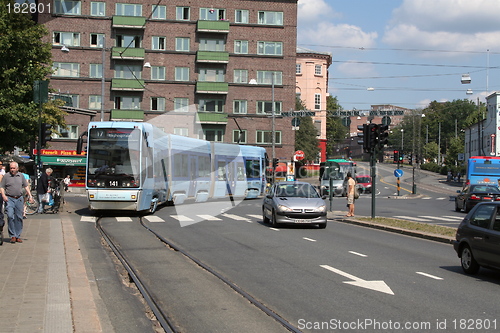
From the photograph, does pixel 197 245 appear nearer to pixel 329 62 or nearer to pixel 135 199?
pixel 135 199

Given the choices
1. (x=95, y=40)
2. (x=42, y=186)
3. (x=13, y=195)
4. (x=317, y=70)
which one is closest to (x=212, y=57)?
(x=95, y=40)

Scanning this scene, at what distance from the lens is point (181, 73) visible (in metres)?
65.3

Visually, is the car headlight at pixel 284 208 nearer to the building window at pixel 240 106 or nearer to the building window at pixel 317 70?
the building window at pixel 240 106

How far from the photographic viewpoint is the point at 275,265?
38.7 ft

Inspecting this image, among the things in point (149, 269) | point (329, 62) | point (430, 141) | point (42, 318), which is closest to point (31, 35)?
point (149, 269)

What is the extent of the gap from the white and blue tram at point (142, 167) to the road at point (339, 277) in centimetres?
473

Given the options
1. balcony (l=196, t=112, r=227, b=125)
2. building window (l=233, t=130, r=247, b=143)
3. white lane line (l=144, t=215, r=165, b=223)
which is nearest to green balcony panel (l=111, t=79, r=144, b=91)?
balcony (l=196, t=112, r=227, b=125)

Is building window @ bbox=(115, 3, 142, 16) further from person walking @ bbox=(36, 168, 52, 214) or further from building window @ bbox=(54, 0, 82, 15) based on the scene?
person walking @ bbox=(36, 168, 52, 214)

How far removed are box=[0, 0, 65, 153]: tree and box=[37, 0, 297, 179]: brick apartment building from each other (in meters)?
24.5

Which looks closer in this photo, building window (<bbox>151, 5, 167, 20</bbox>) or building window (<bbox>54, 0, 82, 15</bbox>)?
building window (<bbox>54, 0, 82, 15</bbox>)

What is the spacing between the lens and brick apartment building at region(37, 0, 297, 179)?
6319cm

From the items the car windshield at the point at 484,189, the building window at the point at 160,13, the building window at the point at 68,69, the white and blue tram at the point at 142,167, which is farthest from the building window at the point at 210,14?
the car windshield at the point at 484,189

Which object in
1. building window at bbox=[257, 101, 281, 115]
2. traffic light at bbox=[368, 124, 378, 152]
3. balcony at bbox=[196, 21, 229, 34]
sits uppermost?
balcony at bbox=[196, 21, 229, 34]

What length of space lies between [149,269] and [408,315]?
5.32 meters
